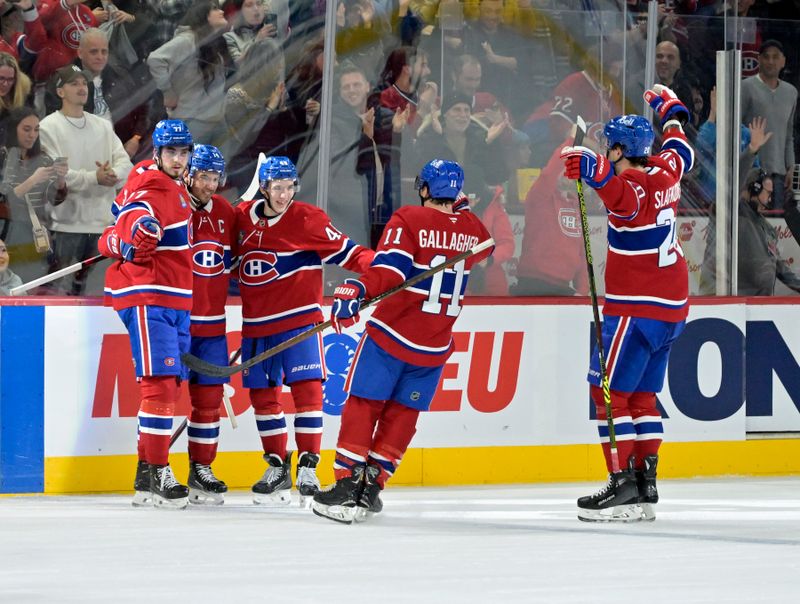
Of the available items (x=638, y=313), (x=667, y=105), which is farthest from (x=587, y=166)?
(x=667, y=105)

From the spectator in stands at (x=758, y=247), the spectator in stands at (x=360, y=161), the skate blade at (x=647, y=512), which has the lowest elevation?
the skate blade at (x=647, y=512)

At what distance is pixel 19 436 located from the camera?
19.9ft

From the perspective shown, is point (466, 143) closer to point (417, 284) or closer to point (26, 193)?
point (417, 284)

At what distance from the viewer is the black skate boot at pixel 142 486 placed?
18.6ft

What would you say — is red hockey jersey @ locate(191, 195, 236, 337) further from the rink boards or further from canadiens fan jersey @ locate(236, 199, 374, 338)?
the rink boards

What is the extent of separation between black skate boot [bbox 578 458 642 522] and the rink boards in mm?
1322

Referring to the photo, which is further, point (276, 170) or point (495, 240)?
point (495, 240)

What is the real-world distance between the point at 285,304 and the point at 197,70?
55.1 inches

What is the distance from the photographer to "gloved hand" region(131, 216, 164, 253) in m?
5.47

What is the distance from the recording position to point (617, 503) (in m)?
5.45

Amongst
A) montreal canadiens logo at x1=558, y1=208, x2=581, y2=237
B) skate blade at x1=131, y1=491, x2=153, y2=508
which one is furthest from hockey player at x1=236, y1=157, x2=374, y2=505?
montreal canadiens logo at x1=558, y1=208, x2=581, y2=237

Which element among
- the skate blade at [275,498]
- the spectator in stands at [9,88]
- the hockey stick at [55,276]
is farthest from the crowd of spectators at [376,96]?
the skate blade at [275,498]

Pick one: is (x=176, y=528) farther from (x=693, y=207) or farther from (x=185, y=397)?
(x=693, y=207)

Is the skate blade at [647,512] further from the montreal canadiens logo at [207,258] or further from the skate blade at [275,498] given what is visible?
the montreal canadiens logo at [207,258]
